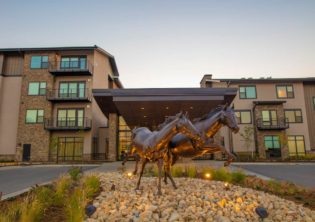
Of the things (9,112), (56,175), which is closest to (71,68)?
(9,112)

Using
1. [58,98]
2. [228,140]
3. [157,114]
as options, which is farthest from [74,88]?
[228,140]

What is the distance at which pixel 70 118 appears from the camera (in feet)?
102

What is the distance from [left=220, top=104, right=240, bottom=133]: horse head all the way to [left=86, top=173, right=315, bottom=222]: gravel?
1779 mm

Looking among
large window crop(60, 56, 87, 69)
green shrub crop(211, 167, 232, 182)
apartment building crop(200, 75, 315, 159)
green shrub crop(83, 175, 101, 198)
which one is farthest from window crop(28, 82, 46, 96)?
green shrub crop(211, 167, 232, 182)

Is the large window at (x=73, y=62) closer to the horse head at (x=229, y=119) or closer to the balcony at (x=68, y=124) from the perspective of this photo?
the balcony at (x=68, y=124)

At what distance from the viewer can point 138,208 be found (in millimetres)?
5145

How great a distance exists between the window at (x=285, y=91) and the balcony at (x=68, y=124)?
28.2m

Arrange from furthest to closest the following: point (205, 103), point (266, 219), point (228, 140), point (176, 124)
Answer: point (228, 140) < point (205, 103) < point (176, 124) < point (266, 219)

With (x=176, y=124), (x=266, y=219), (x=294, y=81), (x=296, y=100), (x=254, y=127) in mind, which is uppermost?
(x=294, y=81)

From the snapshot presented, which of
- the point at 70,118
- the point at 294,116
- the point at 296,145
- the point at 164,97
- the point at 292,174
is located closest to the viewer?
the point at 292,174

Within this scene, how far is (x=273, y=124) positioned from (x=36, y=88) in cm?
3353

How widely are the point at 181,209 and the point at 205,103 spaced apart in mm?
17453

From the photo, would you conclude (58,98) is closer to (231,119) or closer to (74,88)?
(74,88)

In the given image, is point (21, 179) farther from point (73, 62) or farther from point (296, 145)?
point (296, 145)
